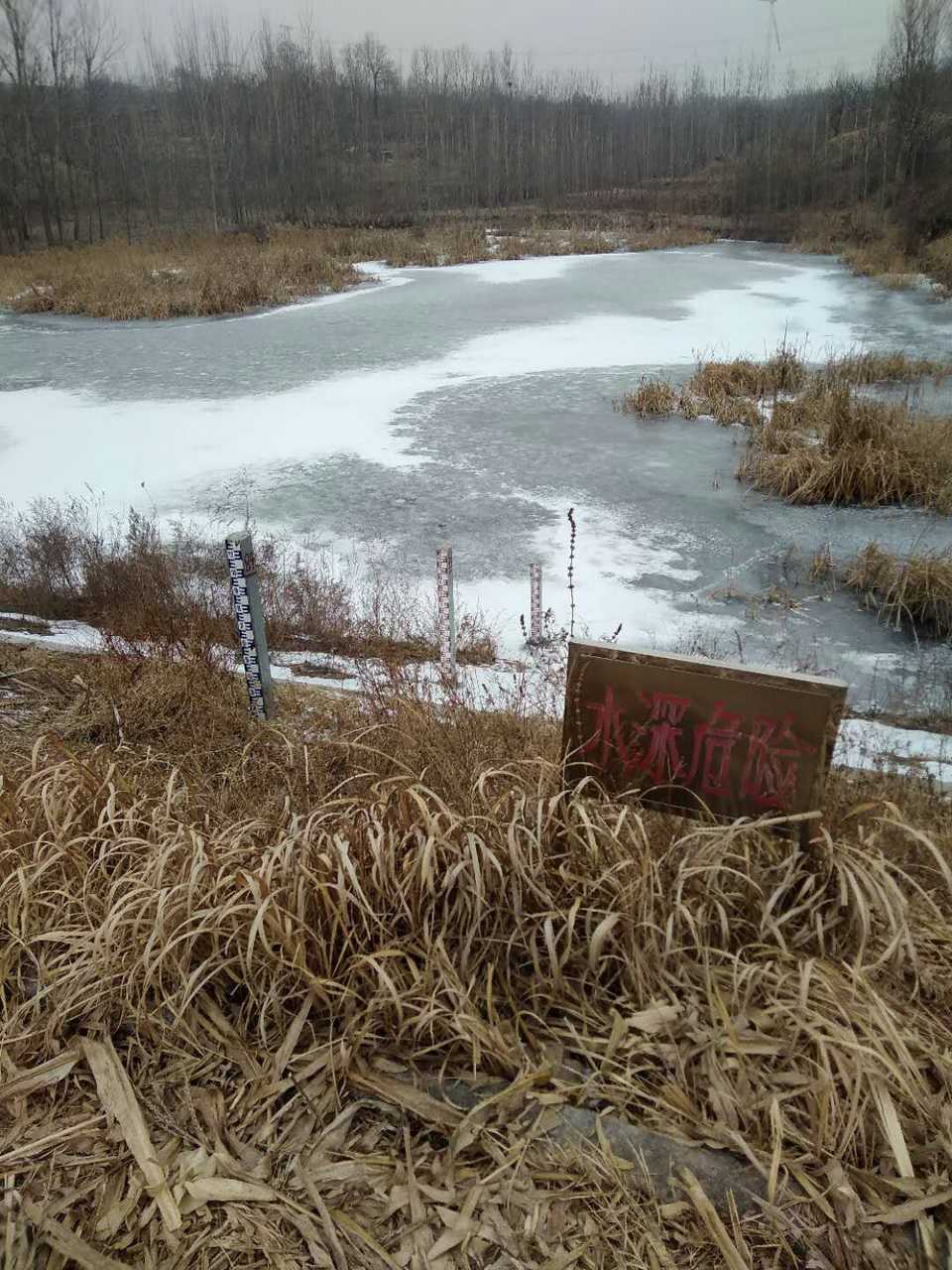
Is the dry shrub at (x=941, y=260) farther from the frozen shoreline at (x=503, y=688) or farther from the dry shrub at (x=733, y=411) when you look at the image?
the frozen shoreline at (x=503, y=688)

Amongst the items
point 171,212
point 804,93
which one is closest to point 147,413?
point 171,212

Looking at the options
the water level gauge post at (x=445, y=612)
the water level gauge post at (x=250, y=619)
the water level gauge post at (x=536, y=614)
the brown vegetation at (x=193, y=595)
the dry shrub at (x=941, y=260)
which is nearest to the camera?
the water level gauge post at (x=250, y=619)

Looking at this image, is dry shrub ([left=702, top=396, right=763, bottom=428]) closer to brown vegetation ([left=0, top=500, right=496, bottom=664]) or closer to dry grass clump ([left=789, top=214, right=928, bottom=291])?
brown vegetation ([left=0, top=500, right=496, bottom=664])

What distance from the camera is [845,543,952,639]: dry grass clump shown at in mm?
5727

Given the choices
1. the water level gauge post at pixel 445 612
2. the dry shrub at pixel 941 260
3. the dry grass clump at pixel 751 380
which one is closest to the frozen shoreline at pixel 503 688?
the water level gauge post at pixel 445 612

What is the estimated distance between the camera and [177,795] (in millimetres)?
2934

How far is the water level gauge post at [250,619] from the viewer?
13.0 ft

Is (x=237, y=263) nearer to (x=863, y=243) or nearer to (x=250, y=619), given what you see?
(x=863, y=243)

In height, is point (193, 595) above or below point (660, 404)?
below

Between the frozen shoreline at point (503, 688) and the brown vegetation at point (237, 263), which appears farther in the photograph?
the brown vegetation at point (237, 263)

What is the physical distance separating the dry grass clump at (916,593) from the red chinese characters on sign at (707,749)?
12.4 feet

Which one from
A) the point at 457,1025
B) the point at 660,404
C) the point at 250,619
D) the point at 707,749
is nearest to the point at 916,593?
the point at 707,749

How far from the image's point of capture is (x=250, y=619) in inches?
157

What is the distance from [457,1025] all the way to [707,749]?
944mm
